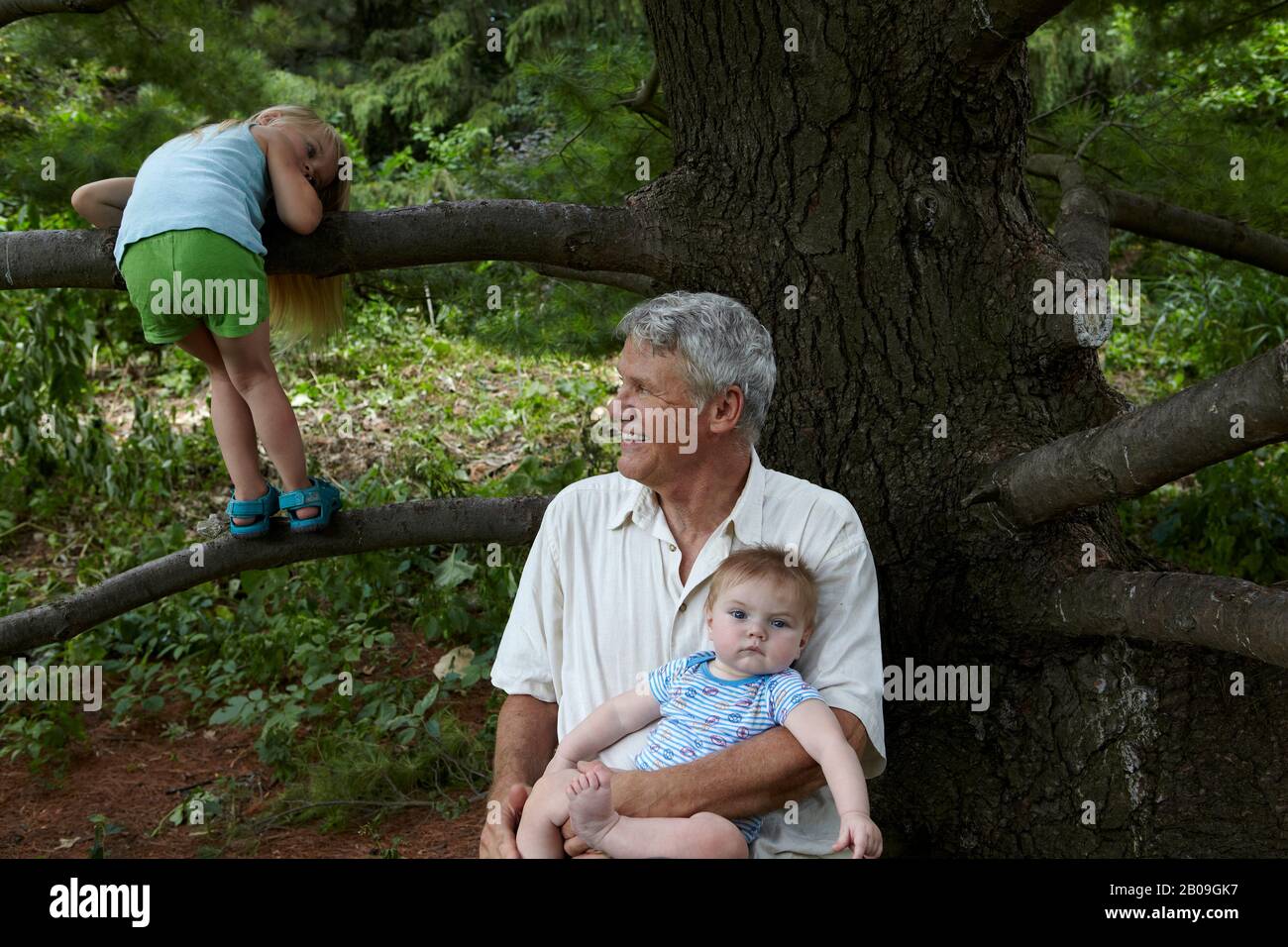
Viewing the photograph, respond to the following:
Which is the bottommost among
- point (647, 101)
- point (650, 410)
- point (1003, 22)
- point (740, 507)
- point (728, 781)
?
point (728, 781)

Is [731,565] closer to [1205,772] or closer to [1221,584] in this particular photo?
[1221,584]

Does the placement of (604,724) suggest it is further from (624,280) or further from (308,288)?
(624,280)

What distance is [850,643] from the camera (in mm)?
2322

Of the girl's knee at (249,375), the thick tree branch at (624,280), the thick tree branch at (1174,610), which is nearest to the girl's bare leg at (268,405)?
the girl's knee at (249,375)

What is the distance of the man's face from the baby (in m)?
0.27

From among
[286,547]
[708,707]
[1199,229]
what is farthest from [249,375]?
[1199,229]

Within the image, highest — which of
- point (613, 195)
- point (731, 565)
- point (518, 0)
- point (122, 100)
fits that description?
point (518, 0)

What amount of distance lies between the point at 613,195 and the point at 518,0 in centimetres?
677

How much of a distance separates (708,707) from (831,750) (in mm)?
250

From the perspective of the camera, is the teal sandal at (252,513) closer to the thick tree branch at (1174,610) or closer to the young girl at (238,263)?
the young girl at (238,263)

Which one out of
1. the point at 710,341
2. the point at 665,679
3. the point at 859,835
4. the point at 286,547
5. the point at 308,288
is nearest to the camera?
the point at 859,835

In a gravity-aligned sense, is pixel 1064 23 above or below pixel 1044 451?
above
